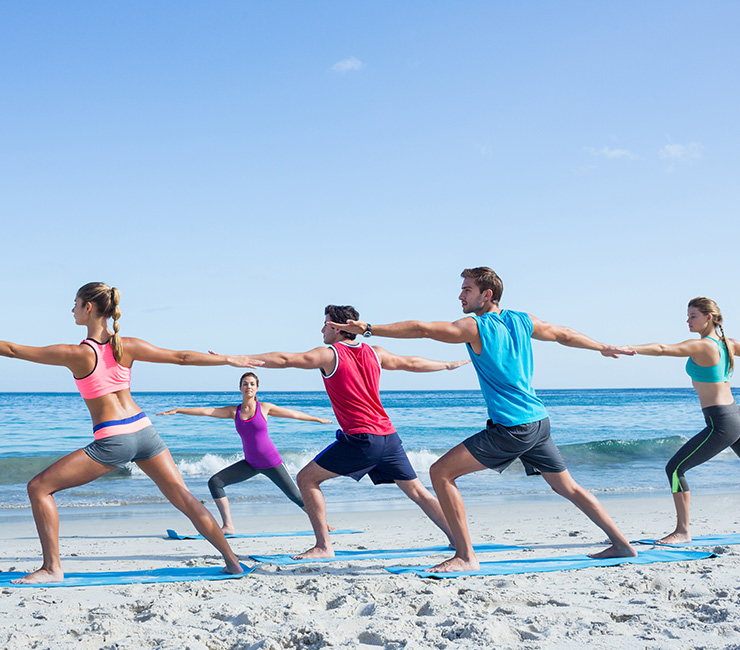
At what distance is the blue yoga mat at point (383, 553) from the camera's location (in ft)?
17.5

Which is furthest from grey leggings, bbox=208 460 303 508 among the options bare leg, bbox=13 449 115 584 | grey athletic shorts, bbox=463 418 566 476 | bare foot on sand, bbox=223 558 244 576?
grey athletic shorts, bbox=463 418 566 476

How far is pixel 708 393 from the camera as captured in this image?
18.7ft

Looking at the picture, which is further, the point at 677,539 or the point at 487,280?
the point at 677,539

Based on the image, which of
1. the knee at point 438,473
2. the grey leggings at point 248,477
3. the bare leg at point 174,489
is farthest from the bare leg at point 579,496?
the grey leggings at point 248,477

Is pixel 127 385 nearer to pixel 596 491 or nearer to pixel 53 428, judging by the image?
pixel 596 491

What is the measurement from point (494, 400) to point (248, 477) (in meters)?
3.19

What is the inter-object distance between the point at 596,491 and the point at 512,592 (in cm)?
756

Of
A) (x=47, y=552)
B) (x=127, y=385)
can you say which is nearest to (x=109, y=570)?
(x=47, y=552)

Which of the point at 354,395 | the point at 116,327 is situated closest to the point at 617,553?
the point at 354,395

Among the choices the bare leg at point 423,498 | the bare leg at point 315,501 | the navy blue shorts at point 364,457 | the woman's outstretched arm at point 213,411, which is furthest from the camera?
the woman's outstretched arm at point 213,411

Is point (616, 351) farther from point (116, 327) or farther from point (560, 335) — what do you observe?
point (116, 327)

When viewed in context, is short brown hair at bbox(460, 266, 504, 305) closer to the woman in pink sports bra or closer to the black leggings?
the woman in pink sports bra

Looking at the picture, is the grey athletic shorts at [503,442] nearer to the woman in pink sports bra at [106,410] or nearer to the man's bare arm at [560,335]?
the man's bare arm at [560,335]

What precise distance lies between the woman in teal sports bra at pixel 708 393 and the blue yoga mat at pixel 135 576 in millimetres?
3664
